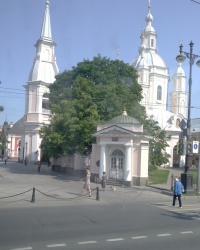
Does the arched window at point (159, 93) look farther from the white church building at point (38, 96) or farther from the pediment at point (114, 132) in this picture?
the pediment at point (114, 132)

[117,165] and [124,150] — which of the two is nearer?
[124,150]

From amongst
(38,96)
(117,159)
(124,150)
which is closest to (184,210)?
(124,150)

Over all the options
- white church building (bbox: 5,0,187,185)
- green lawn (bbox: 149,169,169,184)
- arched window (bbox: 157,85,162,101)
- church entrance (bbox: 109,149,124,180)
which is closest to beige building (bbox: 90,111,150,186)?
church entrance (bbox: 109,149,124,180)

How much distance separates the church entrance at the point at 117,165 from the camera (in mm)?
30777

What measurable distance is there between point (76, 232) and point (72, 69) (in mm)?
30618

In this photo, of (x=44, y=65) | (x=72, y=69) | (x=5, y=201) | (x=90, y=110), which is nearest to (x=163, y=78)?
(x=44, y=65)

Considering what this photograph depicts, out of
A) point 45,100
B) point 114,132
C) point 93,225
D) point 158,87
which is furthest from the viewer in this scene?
point 158,87

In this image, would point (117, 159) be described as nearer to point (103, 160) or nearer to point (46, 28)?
point (103, 160)

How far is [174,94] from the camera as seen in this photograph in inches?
3000

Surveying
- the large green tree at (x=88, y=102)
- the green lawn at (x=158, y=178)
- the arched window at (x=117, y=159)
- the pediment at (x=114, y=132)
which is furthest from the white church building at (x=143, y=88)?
the arched window at (x=117, y=159)

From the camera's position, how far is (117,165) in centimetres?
3103

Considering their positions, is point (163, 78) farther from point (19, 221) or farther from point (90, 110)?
point (19, 221)

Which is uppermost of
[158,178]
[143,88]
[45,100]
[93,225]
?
[143,88]

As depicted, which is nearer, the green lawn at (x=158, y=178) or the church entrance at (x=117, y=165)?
the church entrance at (x=117, y=165)
